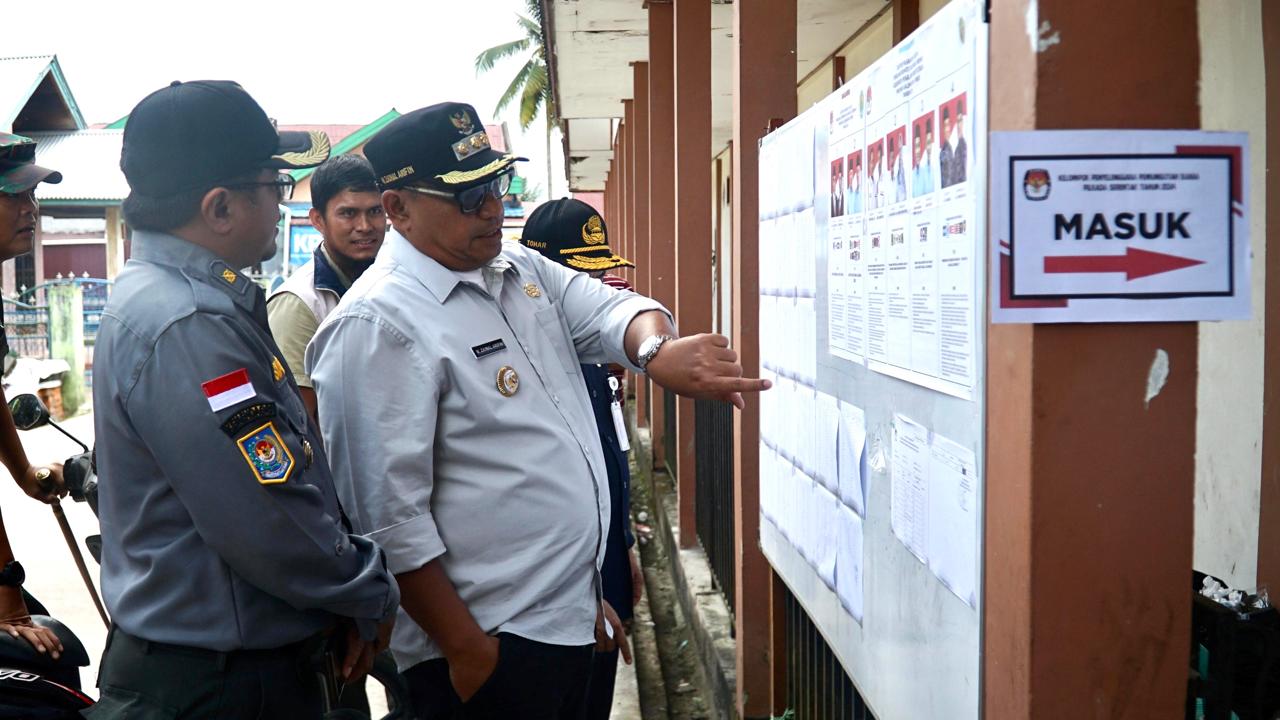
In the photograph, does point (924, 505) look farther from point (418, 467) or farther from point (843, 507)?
point (418, 467)

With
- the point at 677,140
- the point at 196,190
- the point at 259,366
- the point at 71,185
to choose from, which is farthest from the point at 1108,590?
the point at 71,185

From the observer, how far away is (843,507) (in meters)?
2.53

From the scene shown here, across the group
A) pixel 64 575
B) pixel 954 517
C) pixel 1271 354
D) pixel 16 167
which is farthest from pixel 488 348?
pixel 64 575

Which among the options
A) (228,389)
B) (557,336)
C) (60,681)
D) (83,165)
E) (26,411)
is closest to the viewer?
(228,389)

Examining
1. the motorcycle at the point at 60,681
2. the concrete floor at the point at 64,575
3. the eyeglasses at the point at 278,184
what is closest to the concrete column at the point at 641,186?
the concrete floor at the point at 64,575

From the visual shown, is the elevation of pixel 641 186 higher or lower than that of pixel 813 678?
higher

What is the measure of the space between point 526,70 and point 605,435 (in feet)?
105

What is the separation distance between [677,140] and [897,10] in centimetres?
172

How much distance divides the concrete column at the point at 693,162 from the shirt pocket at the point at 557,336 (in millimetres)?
3087

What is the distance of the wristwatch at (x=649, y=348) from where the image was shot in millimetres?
2484

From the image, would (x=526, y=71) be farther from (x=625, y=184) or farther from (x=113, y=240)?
(x=625, y=184)

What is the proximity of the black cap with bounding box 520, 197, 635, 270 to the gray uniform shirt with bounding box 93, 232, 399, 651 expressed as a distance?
1.82 meters

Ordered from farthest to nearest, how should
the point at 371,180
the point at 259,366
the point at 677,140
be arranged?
the point at 677,140 < the point at 371,180 < the point at 259,366

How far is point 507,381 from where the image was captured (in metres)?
2.44
